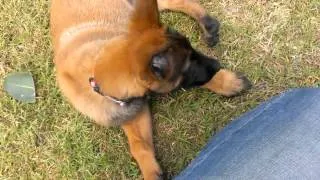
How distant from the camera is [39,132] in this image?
133 inches

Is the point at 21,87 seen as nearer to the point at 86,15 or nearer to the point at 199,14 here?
the point at 86,15

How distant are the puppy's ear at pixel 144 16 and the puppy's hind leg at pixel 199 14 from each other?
104cm

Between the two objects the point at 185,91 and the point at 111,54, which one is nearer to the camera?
the point at 111,54

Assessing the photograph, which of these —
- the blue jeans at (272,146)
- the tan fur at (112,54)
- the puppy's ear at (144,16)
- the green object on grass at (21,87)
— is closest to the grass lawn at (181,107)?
the green object on grass at (21,87)

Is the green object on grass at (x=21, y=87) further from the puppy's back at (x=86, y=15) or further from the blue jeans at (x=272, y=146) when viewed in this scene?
the blue jeans at (x=272, y=146)

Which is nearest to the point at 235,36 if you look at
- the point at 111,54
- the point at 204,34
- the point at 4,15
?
the point at 204,34

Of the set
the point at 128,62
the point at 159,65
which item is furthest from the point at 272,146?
the point at 128,62

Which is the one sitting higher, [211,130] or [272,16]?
[272,16]

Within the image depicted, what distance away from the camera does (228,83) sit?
321 centimetres

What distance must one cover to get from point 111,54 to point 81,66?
1.71 ft

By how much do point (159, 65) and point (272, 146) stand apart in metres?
0.57

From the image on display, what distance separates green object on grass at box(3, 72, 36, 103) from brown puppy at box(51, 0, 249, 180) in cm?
38

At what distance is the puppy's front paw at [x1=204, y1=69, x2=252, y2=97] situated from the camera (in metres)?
3.21

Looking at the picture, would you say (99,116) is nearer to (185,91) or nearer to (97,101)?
(97,101)
